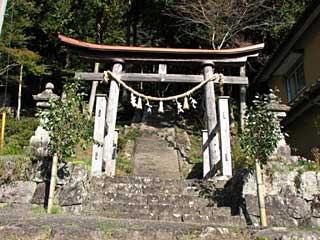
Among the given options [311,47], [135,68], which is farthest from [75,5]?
[311,47]

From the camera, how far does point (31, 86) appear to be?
26.2 meters

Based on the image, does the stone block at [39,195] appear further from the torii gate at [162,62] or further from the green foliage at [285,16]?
the green foliage at [285,16]

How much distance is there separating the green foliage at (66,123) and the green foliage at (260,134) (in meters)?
3.03

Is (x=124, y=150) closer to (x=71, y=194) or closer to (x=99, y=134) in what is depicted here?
(x=99, y=134)

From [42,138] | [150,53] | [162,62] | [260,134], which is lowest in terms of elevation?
[260,134]

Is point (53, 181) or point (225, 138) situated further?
point (225, 138)

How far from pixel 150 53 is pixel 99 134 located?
274 cm

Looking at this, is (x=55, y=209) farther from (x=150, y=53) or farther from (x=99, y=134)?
(x=150, y=53)

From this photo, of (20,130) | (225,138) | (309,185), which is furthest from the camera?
(20,130)


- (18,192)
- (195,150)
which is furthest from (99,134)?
(195,150)

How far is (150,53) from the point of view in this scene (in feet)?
36.5

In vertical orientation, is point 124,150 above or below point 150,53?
below

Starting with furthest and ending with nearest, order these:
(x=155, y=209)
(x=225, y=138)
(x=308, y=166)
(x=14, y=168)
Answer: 1. (x=225, y=138)
2. (x=14, y=168)
3. (x=308, y=166)
4. (x=155, y=209)

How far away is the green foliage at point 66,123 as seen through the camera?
25.2 ft
